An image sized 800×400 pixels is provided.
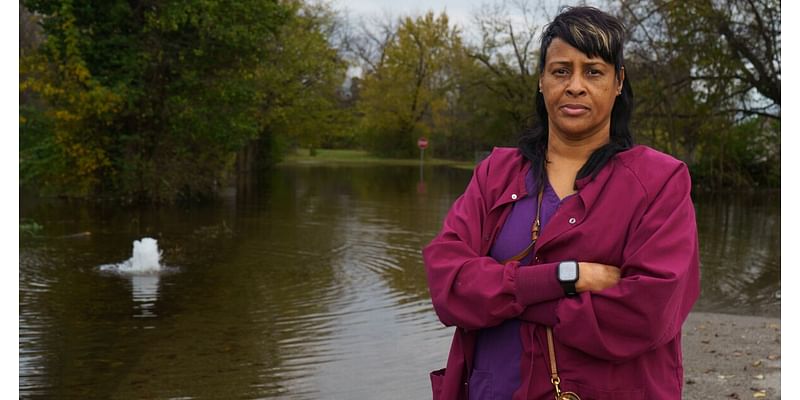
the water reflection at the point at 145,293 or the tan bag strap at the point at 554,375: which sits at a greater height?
the tan bag strap at the point at 554,375

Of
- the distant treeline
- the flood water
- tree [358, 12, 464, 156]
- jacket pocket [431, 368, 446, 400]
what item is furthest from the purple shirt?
tree [358, 12, 464, 156]

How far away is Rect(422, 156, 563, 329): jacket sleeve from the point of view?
2367 mm

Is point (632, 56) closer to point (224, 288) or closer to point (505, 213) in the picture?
point (224, 288)

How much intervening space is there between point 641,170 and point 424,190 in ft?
88.9

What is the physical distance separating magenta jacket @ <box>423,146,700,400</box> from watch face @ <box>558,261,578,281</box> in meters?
0.02

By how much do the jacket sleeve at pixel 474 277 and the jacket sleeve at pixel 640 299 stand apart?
0.32 feet

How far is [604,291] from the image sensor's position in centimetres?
229

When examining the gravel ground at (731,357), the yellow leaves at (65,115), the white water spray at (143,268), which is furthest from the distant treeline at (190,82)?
the gravel ground at (731,357)

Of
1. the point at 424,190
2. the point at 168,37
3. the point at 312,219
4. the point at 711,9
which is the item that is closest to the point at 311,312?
the point at 312,219

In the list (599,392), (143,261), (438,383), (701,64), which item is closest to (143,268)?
(143,261)

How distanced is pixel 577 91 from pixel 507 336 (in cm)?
68

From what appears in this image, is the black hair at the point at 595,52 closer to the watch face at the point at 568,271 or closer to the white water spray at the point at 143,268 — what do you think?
the watch face at the point at 568,271

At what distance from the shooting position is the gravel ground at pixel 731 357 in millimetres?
6238

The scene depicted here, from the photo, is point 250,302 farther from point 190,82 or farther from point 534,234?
point 190,82
